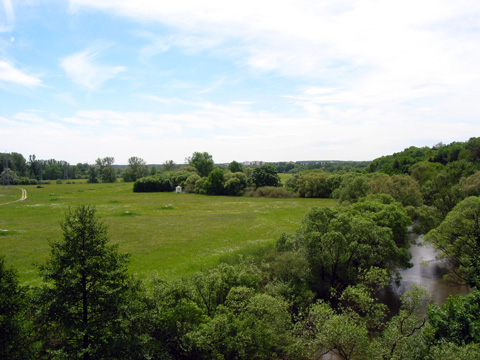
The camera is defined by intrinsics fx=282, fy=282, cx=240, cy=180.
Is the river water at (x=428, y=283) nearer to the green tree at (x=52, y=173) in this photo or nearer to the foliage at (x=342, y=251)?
the foliage at (x=342, y=251)

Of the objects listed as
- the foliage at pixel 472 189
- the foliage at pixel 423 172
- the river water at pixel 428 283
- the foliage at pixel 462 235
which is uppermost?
the foliage at pixel 423 172

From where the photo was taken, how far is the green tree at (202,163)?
126125mm

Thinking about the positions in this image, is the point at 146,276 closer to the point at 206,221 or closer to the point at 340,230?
the point at 340,230

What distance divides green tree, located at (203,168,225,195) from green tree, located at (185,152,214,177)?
108ft

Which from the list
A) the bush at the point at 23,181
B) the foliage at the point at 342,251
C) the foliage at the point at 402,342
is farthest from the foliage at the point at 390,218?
the bush at the point at 23,181

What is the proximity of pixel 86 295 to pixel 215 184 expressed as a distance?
81026 mm

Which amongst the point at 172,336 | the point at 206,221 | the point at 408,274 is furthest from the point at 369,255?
the point at 206,221

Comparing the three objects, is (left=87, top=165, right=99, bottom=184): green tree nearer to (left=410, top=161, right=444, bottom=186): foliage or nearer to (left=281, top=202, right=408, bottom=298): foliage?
(left=410, top=161, right=444, bottom=186): foliage

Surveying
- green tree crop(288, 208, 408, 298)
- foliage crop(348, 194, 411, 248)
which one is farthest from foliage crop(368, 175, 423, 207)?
green tree crop(288, 208, 408, 298)

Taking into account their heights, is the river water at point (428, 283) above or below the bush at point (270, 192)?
below

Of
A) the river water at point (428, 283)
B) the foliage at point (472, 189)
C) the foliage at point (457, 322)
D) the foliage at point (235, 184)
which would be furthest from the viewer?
the foliage at point (235, 184)

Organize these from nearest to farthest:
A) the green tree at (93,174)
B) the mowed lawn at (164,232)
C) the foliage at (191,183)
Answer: the mowed lawn at (164,232), the foliage at (191,183), the green tree at (93,174)

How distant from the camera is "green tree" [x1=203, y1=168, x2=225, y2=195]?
305 feet

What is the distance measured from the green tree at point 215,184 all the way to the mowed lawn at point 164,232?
88.4ft
